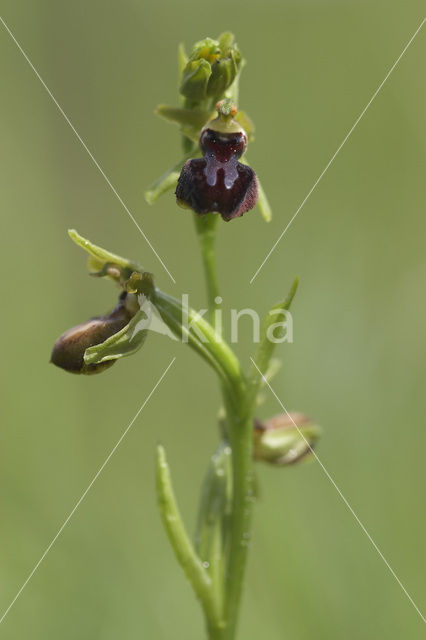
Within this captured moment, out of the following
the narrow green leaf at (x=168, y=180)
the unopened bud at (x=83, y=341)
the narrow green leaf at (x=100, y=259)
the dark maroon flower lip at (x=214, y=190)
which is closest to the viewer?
the dark maroon flower lip at (x=214, y=190)

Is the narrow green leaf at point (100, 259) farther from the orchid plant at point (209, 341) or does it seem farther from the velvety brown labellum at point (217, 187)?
the velvety brown labellum at point (217, 187)

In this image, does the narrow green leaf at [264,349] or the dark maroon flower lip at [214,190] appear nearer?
the dark maroon flower lip at [214,190]

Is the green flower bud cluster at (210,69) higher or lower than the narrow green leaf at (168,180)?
higher

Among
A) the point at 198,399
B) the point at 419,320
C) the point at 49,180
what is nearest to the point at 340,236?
the point at 419,320

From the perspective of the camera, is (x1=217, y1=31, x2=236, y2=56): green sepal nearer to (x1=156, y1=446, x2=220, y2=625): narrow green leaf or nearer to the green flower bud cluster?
the green flower bud cluster

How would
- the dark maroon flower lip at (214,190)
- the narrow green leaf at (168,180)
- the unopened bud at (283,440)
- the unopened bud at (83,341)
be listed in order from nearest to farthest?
the dark maroon flower lip at (214,190) → the unopened bud at (83,341) → the narrow green leaf at (168,180) → the unopened bud at (283,440)

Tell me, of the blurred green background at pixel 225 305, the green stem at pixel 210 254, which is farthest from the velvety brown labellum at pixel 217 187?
the blurred green background at pixel 225 305

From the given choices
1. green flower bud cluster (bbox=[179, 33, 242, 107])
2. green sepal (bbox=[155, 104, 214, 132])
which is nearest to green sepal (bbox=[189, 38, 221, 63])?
green flower bud cluster (bbox=[179, 33, 242, 107])
